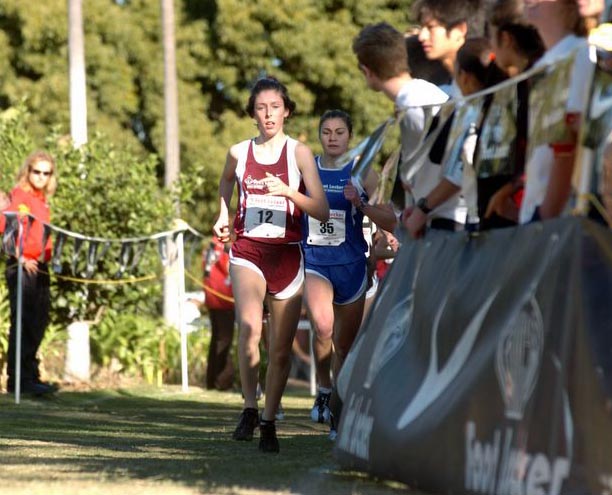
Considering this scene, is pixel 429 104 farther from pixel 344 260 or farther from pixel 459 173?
pixel 344 260

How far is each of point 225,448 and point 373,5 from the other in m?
25.7

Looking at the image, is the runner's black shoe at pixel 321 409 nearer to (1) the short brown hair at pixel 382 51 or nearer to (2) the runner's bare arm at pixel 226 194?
(2) the runner's bare arm at pixel 226 194

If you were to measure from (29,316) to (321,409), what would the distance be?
438cm

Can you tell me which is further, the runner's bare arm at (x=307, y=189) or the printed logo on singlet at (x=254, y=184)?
the printed logo on singlet at (x=254, y=184)

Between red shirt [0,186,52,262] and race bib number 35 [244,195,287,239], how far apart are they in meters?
5.22

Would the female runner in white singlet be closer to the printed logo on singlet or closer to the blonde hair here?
the printed logo on singlet

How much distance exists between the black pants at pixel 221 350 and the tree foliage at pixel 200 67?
13748 millimetres

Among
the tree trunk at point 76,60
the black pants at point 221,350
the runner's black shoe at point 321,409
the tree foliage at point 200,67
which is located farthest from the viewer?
the tree foliage at point 200,67

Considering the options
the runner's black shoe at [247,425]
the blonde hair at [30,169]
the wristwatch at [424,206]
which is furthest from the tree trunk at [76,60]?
the wristwatch at [424,206]

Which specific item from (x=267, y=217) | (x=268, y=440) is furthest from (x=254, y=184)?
(x=268, y=440)

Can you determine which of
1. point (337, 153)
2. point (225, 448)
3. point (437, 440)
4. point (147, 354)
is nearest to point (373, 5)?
point (147, 354)

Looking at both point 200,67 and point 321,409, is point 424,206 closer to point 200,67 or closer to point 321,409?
point 321,409

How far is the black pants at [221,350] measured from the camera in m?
18.1

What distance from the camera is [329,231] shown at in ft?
36.7
